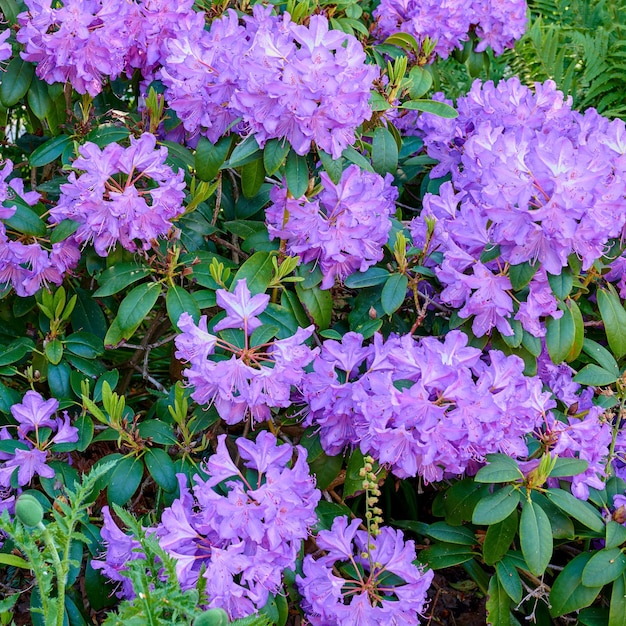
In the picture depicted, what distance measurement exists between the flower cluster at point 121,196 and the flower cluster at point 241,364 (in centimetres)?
24

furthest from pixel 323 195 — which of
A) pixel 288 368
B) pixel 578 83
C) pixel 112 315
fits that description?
pixel 578 83

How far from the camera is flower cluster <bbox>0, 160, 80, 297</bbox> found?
1853mm

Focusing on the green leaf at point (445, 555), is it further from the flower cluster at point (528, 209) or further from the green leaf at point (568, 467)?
the flower cluster at point (528, 209)

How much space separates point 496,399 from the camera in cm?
159

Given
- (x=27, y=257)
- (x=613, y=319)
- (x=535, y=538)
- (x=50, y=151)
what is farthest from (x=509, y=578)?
(x=50, y=151)

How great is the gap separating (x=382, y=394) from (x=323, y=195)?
0.49m

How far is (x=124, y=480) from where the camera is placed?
5.66ft

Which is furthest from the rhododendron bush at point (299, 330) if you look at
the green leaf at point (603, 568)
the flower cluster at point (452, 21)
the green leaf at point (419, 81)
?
the flower cluster at point (452, 21)

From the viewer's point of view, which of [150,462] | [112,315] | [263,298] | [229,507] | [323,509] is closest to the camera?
[229,507]

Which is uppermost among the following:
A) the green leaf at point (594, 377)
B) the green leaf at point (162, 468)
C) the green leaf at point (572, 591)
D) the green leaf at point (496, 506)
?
the green leaf at point (594, 377)

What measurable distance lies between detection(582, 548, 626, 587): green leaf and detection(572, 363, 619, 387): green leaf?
1.24ft

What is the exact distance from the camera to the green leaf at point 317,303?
1873mm

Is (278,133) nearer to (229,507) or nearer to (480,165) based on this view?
(480,165)

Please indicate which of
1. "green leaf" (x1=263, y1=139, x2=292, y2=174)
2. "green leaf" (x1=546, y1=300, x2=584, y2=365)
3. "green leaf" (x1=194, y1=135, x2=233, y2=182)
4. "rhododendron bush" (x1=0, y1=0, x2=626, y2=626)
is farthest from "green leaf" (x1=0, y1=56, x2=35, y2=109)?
"green leaf" (x1=546, y1=300, x2=584, y2=365)
